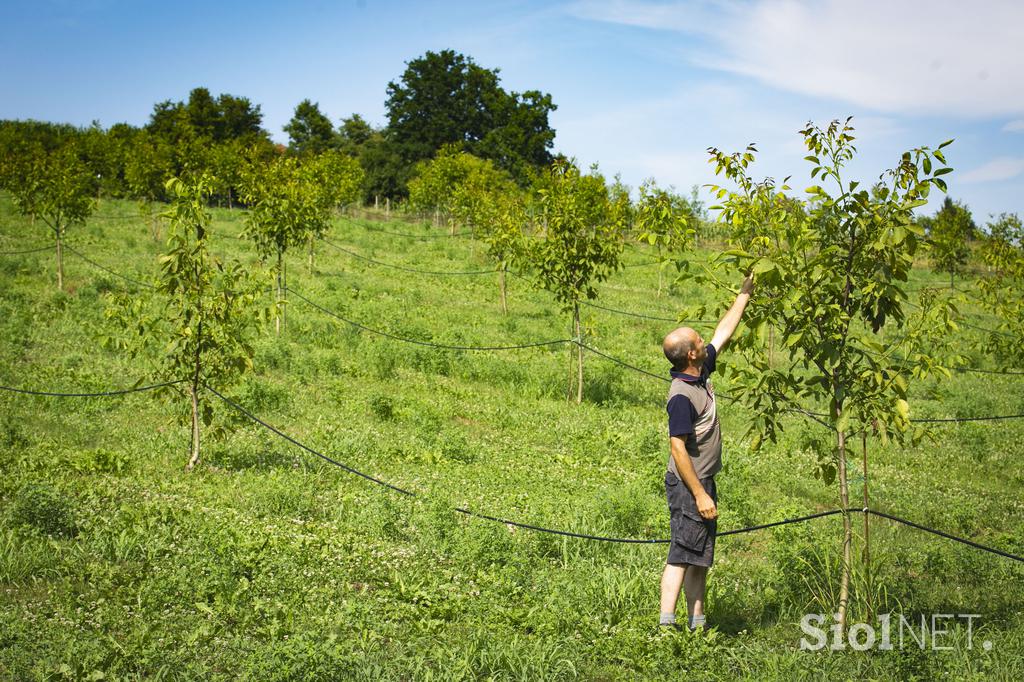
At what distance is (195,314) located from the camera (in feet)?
27.5

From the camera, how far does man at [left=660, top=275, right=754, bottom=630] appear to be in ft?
15.5

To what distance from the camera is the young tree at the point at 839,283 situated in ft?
15.8

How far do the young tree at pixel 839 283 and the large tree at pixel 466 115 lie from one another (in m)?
64.6

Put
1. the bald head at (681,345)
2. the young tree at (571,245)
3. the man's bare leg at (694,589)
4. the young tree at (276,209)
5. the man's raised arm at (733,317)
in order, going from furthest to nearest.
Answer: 1. the young tree at (276,209)
2. the young tree at (571,245)
3. the man's raised arm at (733,317)
4. the man's bare leg at (694,589)
5. the bald head at (681,345)

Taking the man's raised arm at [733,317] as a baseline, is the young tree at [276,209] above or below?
above

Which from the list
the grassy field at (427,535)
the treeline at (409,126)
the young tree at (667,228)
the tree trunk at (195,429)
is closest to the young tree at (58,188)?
the grassy field at (427,535)

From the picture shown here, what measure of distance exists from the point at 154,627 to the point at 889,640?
476 centimetres

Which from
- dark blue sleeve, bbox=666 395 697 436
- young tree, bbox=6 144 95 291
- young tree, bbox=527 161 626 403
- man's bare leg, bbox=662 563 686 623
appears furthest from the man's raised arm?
young tree, bbox=6 144 95 291

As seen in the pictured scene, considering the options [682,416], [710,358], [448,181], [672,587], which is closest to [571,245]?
[710,358]

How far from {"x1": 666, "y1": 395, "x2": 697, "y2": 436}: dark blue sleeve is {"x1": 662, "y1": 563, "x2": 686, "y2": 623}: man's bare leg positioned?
0.90 metres

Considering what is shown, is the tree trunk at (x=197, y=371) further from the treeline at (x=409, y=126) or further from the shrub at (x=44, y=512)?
the treeline at (x=409, y=126)

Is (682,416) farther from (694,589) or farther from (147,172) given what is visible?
(147,172)

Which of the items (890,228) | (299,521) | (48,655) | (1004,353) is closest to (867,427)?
(890,228)

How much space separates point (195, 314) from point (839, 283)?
21.4ft
